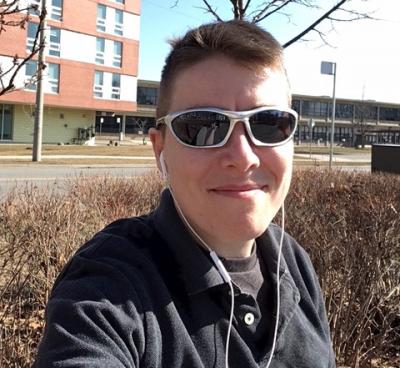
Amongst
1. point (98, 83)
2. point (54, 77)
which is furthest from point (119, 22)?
point (54, 77)

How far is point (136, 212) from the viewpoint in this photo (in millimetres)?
6098

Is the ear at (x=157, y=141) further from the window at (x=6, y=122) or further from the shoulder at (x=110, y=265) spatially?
the window at (x=6, y=122)

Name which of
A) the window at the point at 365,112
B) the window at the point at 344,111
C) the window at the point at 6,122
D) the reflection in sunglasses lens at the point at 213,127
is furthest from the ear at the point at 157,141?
the window at the point at 344,111

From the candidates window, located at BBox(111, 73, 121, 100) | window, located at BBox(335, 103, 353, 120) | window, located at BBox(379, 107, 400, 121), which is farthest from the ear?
window, located at BBox(379, 107, 400, 121)

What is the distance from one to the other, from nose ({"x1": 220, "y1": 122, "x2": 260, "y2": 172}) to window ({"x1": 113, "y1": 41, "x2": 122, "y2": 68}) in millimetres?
51605

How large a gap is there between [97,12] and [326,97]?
5042 cm

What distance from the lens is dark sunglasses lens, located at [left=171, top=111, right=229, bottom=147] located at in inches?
58.7

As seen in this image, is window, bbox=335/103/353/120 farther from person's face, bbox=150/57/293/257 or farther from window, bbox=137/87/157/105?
person's face, bbox=150/57/293/257

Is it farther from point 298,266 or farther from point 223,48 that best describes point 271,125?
point 298,266

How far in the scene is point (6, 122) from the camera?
44344 mm

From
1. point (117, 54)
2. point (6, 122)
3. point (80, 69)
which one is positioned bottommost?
point (6, 122)

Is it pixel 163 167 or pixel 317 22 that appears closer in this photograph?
pixel 163 167

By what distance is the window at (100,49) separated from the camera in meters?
49.8

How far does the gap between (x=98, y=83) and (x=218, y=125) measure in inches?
1956
